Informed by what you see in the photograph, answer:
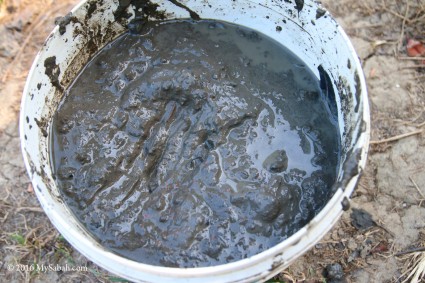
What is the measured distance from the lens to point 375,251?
2.08 m

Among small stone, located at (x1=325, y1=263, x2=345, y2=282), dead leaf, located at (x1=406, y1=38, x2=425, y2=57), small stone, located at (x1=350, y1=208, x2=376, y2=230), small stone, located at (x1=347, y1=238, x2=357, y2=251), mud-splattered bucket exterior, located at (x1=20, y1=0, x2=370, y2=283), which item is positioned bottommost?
small stone, located at (x1=325, y1=263, x2=345, y2=282)

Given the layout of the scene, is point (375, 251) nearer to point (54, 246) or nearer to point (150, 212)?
point (150, 212)

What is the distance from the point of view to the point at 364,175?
7.39 feet

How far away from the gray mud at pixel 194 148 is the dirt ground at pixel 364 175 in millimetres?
475

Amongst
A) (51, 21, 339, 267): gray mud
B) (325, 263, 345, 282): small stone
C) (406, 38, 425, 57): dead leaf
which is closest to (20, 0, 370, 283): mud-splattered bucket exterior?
Answer: (51, 21, 339, 267): gray mud

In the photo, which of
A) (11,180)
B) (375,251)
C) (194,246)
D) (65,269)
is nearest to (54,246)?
(65,269)

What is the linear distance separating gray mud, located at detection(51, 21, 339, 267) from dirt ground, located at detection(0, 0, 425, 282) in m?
0.48

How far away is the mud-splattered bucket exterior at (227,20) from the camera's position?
1366mm

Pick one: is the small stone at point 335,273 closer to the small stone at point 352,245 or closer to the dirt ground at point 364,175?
the dirt ground at point 364,175

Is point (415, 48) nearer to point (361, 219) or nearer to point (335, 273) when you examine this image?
point (361, 219)

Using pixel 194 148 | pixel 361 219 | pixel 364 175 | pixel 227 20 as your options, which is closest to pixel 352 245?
pixel 361 219

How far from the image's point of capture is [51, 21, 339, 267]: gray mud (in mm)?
1586

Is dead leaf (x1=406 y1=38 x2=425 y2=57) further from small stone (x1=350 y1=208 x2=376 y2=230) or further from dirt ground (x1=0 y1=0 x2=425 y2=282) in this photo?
small stone (x1=350 y1=208 x2=376 y2=230)

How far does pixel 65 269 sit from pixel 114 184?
642mm
